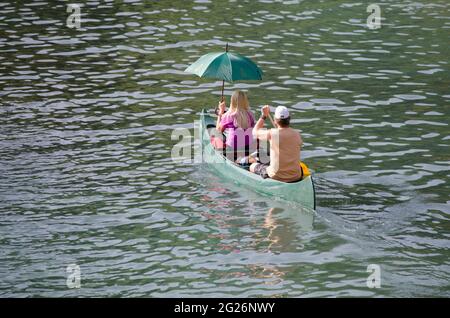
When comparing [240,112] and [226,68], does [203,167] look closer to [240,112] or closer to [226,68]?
[240,112]

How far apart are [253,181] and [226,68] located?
114 inches

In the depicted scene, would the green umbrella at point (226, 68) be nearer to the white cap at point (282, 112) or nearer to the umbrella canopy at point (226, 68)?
the umbrella canopy at point (226, 68)

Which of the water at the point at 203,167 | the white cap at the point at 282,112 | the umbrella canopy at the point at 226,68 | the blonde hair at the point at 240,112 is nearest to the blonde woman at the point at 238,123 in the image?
the blonde hair at the point at 240,112

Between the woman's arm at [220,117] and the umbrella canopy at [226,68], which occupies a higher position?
the umbrella canopy at [226,68]

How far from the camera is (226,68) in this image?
2167 centimetres

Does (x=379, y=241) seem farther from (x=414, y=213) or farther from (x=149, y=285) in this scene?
(x=149, y=285)

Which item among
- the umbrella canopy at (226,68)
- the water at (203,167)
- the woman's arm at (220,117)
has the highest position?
the umbrella canopy at (226,68)

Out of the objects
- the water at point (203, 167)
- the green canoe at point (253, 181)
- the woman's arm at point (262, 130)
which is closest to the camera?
the water at point (203, 167)

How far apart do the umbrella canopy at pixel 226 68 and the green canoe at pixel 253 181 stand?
1.77 m

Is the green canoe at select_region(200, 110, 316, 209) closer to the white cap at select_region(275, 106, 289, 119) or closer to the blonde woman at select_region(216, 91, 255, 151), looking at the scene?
the blonde woman at select_region(216, 91, 255, 151)

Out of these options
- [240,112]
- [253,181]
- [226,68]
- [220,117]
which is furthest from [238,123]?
[253,181]

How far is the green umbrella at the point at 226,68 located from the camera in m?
21.6

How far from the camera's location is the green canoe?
752 inches

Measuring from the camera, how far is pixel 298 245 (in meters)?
17.8
